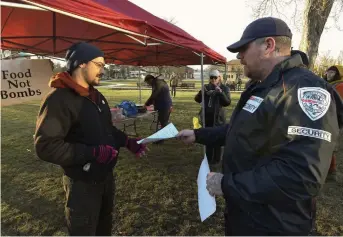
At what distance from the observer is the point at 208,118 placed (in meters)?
5.57

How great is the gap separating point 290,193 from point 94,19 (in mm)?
1964

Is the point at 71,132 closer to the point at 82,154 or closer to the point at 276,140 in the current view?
the point at 82,154

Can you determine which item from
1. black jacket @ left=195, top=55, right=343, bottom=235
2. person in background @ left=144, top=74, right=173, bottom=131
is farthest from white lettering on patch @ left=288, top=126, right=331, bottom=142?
person in background @ left=144, top=74, right=173, bottom=131

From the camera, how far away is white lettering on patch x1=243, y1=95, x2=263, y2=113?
4.53 feet

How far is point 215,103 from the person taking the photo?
17.9 ft

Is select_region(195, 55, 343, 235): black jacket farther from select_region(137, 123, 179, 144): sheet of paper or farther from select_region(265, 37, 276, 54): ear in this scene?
select_region(137, 123, 179, 144): sheet of paper

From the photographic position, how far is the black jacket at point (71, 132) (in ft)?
5.98

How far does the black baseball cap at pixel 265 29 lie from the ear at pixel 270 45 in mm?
26

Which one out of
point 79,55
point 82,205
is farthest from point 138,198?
point 79,55

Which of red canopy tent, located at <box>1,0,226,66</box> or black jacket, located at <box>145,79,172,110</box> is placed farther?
black jacket, located at <box>145,79,172,110</box>

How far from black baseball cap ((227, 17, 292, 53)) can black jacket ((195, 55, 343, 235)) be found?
166 mm

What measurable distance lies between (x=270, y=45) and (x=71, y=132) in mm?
1520

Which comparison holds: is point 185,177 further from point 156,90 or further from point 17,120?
point 17,120

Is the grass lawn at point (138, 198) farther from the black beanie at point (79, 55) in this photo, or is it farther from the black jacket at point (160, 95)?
the black beanie at point (79, 55)
